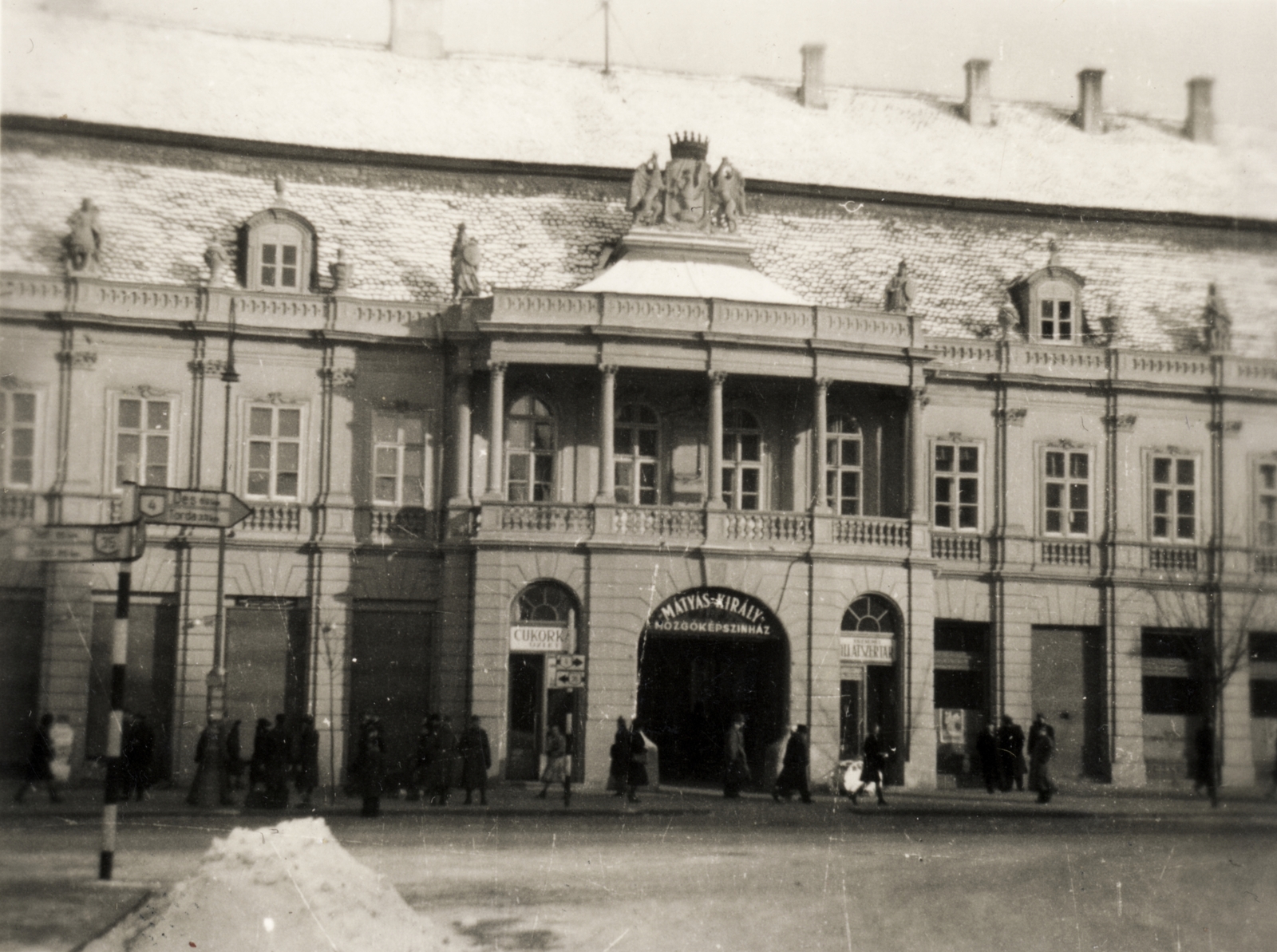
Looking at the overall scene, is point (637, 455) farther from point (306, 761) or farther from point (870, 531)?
point (306, 761)

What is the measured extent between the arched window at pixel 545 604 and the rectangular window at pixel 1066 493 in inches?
400

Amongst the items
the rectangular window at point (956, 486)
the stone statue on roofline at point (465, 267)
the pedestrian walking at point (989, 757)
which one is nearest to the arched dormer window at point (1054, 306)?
the rectangular window at point (956, 486)

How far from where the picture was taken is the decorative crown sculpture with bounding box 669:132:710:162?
3350 cm

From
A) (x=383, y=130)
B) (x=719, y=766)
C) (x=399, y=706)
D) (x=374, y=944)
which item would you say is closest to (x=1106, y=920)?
(x=374, y=944)

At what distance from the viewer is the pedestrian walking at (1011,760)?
3073 centimetres

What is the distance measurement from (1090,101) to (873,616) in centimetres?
1114

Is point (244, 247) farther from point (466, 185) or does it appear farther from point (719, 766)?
point (719, 766)

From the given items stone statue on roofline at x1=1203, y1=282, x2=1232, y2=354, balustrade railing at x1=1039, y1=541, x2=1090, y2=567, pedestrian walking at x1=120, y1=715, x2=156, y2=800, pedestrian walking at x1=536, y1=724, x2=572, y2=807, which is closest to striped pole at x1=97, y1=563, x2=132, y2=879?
pedestrian walking at x1=120, y1=715, x2=156, y2=800

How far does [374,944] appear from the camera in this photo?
16.3m

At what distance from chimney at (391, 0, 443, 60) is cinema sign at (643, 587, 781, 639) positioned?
41.3ft

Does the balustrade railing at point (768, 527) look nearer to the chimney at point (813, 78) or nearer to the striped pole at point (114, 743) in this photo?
the chimney at point (813, 78)

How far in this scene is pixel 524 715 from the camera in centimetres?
3222

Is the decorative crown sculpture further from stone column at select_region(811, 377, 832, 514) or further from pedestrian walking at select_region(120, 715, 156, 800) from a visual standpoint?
pedestrian walking at select_region(120, 715, 156, 800)

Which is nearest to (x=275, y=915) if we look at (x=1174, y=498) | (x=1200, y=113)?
(x=1200, y=113)
